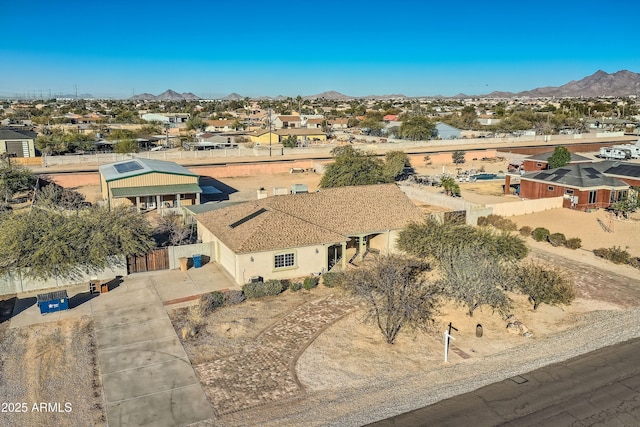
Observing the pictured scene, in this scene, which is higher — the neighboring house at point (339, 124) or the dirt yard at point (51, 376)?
the neighboring house at point (339, 124)

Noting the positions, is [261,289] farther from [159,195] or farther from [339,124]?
[339,124]

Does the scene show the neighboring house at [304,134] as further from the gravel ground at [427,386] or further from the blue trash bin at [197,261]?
the gravel ground at [427,386]

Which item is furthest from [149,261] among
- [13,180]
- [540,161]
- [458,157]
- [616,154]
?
[616,154]

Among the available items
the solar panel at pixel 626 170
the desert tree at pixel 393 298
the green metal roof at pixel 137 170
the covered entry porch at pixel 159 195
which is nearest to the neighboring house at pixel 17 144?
the green metal roof at pixel 137 170

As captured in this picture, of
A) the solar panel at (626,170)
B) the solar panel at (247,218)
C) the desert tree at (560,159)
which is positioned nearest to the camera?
the solar panel at (247,218)

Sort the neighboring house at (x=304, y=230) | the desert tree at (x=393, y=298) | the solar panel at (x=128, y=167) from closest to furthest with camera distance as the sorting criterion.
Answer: the desert tree at (x=393, y=298)
the neighboring house at (x=304, y=230)
the solar panel at (x=128, y=167)

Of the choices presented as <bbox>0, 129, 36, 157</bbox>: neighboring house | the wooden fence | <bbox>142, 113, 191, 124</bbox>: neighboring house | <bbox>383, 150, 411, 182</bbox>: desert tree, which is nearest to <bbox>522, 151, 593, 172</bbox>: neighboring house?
<bbox>383, 150, 411, 182</bbox>: desert tree
